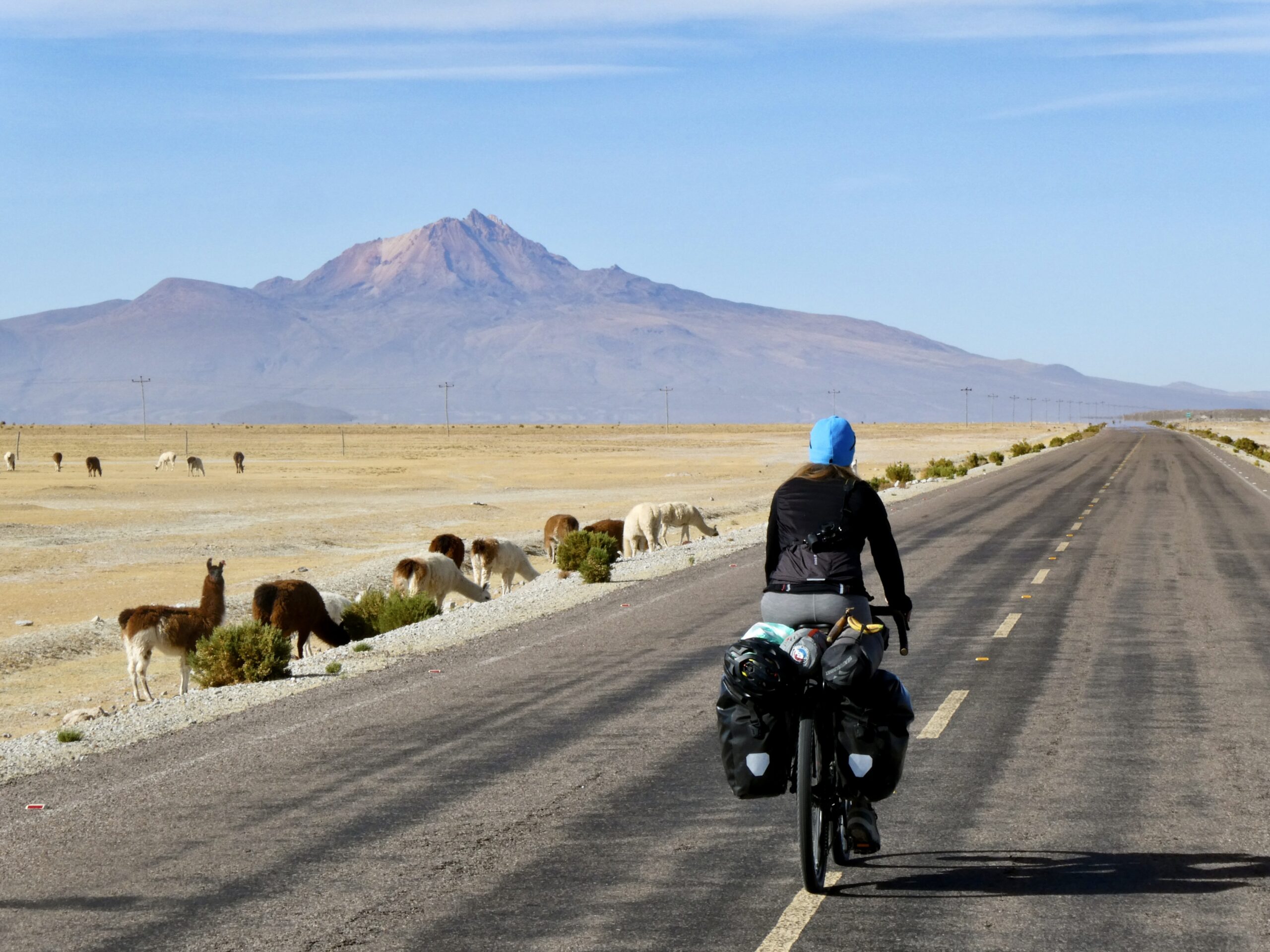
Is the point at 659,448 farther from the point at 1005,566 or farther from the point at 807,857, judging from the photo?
the point at 807,857

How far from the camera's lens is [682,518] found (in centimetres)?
3148

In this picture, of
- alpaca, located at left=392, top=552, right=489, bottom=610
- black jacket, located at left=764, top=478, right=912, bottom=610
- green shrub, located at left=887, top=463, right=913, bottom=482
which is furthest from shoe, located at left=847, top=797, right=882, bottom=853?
green shrub, located at left=887, top=463, right=913, bottom=482

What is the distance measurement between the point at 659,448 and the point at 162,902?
10789 cm

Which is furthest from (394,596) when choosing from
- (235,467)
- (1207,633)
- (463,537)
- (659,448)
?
(659,448)

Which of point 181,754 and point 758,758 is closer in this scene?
point 758,758

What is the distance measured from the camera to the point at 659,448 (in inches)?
4496

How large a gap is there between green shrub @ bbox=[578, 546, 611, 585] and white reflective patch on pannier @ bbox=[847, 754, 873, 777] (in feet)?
51.9

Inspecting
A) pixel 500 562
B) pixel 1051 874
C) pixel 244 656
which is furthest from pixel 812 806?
pixel 500 562

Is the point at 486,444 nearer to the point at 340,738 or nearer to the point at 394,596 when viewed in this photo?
the point at 394,596

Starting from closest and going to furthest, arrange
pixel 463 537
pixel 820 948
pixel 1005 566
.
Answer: pixel 820 948 → pixel 1005 566 → pixel 463 537

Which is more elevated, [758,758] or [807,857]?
[758,758]

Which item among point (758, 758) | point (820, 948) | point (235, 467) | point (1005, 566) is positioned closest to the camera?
point (820, 948)

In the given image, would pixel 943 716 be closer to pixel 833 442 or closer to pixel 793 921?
pixel 833 442

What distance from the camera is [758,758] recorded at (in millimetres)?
6074
